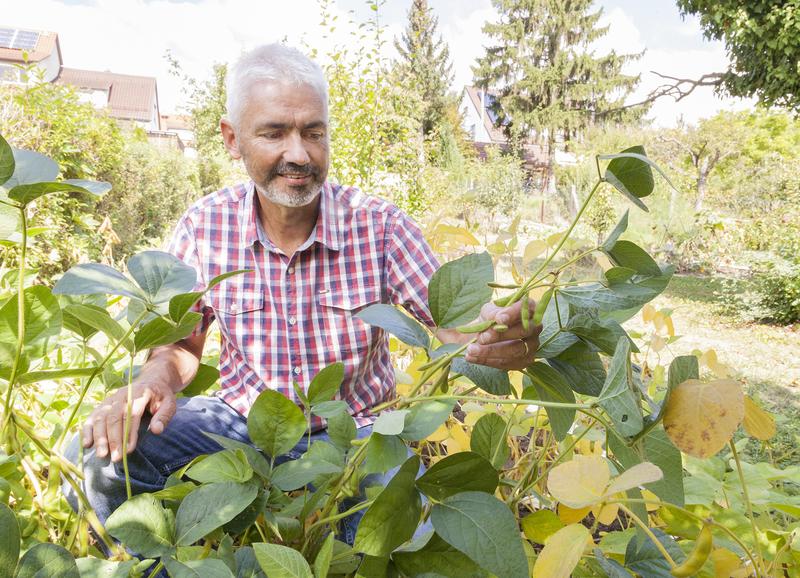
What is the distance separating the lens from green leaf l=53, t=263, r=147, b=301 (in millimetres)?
428

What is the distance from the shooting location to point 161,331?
48cm

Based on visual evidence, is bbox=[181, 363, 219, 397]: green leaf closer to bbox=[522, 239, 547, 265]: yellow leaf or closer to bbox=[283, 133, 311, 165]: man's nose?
bbox=[522, 239, 547, 265]: yellow leaf

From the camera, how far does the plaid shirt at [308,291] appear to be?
4.89 ft

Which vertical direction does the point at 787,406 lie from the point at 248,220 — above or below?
below

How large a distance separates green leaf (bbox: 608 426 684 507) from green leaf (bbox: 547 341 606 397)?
0.22 feet

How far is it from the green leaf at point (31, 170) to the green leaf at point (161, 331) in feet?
0.44

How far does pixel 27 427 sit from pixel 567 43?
3115cm

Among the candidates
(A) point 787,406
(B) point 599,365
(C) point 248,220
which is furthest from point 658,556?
(A) point 787,406

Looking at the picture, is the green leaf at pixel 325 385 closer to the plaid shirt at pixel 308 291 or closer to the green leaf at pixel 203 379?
the green leaf at pixel 203 379

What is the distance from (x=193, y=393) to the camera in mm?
724

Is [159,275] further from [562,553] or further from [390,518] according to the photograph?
[562,553]

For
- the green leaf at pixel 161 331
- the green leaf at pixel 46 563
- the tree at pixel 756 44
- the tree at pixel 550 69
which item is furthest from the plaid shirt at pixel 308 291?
the tree at pixel 550 69

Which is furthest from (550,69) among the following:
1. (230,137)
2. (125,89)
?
(230,137)

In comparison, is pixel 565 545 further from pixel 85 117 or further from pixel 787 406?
pixel 85 117
